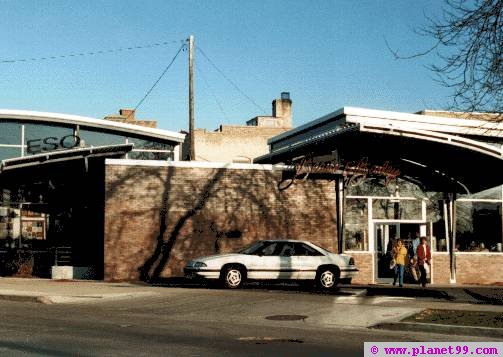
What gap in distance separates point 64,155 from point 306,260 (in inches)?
365

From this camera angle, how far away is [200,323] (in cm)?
1459

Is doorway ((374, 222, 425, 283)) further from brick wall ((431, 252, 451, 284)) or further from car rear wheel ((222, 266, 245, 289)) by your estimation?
car rear wheel ((222, 266, 245, 289))

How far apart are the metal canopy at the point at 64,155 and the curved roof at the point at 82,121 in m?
6.07

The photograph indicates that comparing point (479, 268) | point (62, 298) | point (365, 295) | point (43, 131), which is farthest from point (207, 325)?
point (43, 131)

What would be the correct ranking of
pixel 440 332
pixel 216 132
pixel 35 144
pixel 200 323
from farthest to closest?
pixel 216 132, pixel 35 144, pixel 200 323, pixel 440 332

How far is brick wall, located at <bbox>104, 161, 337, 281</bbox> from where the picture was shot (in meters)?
26.5

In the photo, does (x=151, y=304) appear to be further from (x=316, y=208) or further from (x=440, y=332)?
(x=316, y=208)

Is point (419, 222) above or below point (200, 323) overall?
above

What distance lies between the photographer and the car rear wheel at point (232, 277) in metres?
22.4

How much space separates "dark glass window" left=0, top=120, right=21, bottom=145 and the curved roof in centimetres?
47

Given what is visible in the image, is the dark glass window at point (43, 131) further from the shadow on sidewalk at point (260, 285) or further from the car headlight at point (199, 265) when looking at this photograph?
the car headlight at point (199, 265)

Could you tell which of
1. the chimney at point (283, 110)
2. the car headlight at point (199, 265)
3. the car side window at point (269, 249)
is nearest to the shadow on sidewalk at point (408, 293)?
the car side window at point (269, 249)

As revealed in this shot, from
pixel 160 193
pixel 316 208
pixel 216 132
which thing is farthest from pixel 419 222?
pixel 216 132

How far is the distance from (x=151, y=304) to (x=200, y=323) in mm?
3915
